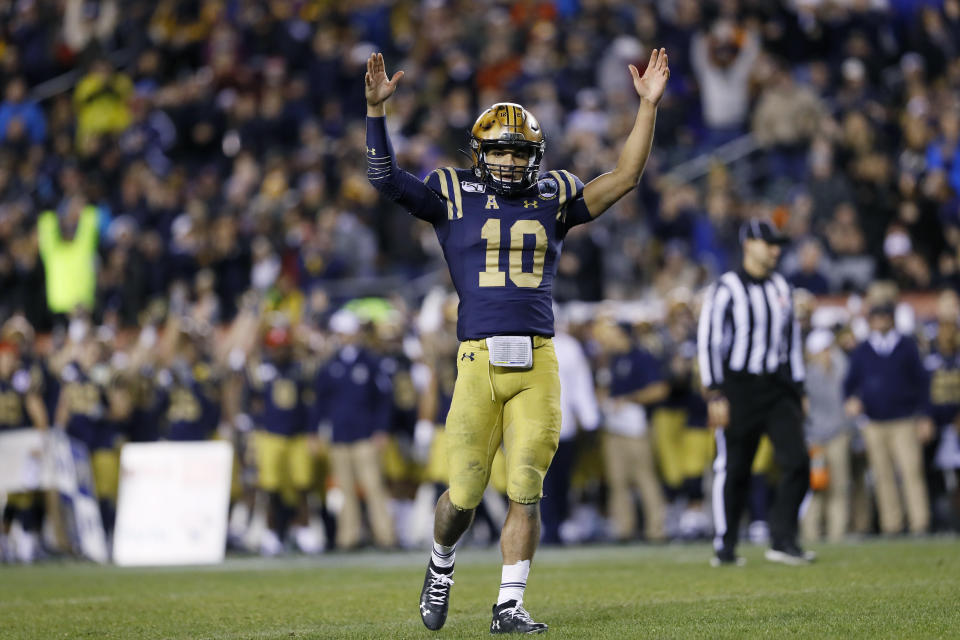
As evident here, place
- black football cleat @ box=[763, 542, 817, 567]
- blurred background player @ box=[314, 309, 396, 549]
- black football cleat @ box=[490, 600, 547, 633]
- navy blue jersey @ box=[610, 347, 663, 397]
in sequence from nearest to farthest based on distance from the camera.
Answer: black football cleat @ box=[490, 600, 547, 633] < black football cleat @ box=[763, 542, 817, 567] < navy blue jersey @ box=[610, 347, 663, 397] < blurred background player @ box=[314, 309, 396, 549]

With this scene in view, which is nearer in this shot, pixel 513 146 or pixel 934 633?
pixel 934 633

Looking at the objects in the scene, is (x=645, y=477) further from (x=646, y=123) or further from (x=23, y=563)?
(x=646, y=123)

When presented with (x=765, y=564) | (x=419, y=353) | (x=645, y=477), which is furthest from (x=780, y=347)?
(x=419, y=353)

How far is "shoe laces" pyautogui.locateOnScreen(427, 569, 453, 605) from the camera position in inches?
224

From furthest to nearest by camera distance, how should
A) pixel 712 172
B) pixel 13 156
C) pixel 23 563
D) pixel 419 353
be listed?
pixel 13 156, pixel 712 172, pixel 419 353, pixel 23 563

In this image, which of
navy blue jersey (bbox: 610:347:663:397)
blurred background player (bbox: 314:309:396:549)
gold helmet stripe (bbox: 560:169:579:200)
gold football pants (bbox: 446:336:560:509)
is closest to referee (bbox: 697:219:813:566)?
gold helmet stripe (bbox: 560:169:579:200)

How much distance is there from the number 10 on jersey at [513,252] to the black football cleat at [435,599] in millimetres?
1125

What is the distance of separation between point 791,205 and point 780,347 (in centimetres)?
626

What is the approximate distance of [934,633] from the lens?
16.9 feet

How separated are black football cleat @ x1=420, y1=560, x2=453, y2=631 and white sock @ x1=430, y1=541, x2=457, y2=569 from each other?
0.02m

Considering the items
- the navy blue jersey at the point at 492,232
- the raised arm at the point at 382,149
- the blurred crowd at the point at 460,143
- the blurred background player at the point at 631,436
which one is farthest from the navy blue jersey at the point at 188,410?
the raised arm at the point at 382,149

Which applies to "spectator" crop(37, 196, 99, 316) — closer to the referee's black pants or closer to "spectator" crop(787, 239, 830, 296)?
"spectator" crop(787, 239, 830, 296)

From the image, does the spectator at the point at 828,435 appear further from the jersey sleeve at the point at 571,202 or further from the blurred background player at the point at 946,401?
the jersey sleeve at the point at 571,202

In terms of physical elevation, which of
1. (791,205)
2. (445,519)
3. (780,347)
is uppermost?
(791,205)
